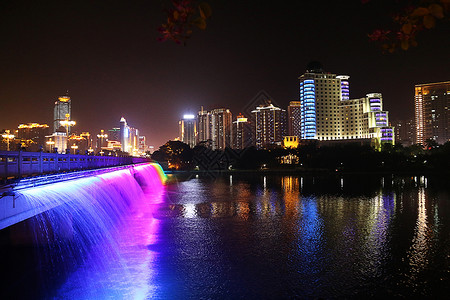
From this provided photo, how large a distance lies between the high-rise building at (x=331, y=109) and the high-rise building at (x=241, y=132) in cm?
3944

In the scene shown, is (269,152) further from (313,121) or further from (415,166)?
(313,121)

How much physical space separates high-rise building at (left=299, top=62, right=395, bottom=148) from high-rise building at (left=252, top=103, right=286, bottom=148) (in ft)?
78.5

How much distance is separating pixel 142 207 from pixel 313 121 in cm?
10612

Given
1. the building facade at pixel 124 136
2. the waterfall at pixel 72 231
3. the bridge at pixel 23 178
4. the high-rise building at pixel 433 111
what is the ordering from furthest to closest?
the building facade at pixel 124 136 < the high-rise building at pixel 433 111 < the waterfall at pixel 72 231 < the bridge at pixel 23 178

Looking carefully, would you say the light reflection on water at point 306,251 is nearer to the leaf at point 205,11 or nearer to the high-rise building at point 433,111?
the leaf at point 205,11

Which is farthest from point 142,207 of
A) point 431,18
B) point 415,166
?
point 415,166

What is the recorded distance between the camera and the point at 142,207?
23875 millimetres

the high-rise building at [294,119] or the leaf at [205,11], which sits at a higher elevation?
the high-rise building at [294,119]

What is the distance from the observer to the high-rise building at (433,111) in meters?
138

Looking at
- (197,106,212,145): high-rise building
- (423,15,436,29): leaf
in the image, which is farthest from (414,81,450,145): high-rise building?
(423,15,436,29): leaf

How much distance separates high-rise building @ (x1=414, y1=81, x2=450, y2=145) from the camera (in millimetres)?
137500

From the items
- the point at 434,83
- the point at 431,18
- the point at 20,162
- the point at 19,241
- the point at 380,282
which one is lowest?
the point at 380,282

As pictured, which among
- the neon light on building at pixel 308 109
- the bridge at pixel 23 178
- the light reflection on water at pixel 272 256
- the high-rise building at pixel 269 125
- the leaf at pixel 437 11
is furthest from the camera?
the high-rise building at pixel 269 125

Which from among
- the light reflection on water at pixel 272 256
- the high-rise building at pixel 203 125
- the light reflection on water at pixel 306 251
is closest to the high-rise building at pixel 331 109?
the high-rise building at pixel 203 125
